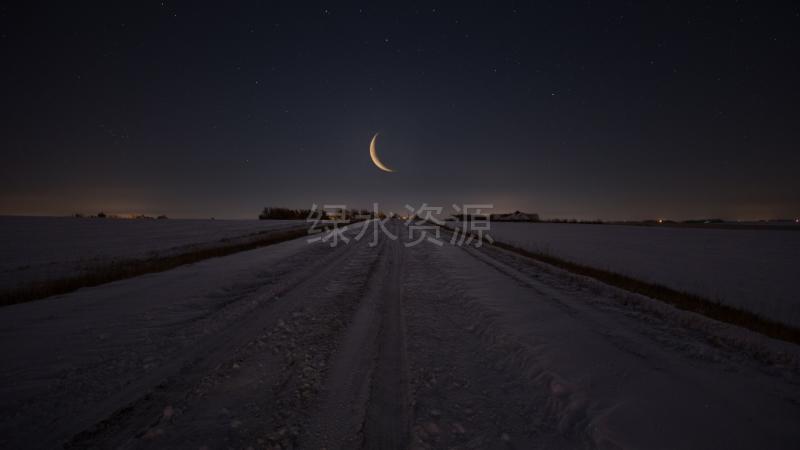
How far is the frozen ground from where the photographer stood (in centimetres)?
283

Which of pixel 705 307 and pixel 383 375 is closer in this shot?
pixel 383 375

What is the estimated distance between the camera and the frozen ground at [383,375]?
283 cm

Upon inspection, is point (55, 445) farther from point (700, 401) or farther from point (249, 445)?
point (700, 401)

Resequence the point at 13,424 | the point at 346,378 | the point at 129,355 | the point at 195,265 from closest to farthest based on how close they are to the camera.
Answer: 1. the point at 13,424
2. the point at 346,378
3. the point at 129,355
4. the point at 195,265

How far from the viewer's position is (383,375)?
3.88 metres

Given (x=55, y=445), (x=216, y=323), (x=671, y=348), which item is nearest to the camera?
(x=55, y=445)

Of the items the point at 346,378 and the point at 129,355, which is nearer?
the point at 346,378

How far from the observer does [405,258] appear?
45.6 ft

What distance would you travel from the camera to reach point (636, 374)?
397cm

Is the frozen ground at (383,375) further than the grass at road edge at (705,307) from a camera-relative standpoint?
No

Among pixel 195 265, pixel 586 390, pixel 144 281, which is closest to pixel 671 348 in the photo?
pixel 586 390

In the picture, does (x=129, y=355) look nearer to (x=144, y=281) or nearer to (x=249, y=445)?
(x=249, y=445)

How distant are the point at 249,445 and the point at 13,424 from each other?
2.38 m

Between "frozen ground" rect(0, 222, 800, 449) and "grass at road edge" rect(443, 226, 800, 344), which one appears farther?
"grass at road edge" rect(443, 226, 800, 344)
